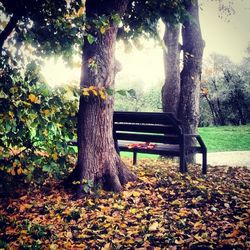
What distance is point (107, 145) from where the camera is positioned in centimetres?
497

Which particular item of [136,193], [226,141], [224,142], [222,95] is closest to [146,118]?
[136,193]

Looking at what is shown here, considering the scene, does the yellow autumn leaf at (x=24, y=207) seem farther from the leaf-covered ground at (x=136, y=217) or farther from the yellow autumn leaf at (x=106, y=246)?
the yellow autumn leaf at (x=106, y=246)

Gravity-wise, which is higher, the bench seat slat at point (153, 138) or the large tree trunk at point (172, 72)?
the large tree trunk at point (172, 72)

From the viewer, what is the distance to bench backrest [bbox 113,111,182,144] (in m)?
5.89

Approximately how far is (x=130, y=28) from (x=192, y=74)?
2663 millimetres

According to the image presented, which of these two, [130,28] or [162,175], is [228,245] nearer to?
[162,175]

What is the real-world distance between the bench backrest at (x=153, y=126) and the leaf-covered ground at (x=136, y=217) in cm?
92

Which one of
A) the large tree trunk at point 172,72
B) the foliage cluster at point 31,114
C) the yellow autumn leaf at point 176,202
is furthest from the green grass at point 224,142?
the foliage cluster at point 31,114

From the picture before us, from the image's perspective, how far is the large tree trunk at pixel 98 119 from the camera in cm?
488

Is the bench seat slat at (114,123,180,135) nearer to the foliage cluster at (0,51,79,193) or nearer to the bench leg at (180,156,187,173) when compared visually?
the bench leg at (180,156,187,173)

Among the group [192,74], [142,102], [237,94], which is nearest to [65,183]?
[192,74]

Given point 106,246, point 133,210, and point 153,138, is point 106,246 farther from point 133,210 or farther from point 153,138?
point 153,138

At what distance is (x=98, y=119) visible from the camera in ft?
16.0

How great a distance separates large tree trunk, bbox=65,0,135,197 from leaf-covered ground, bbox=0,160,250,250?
0.32 metres
